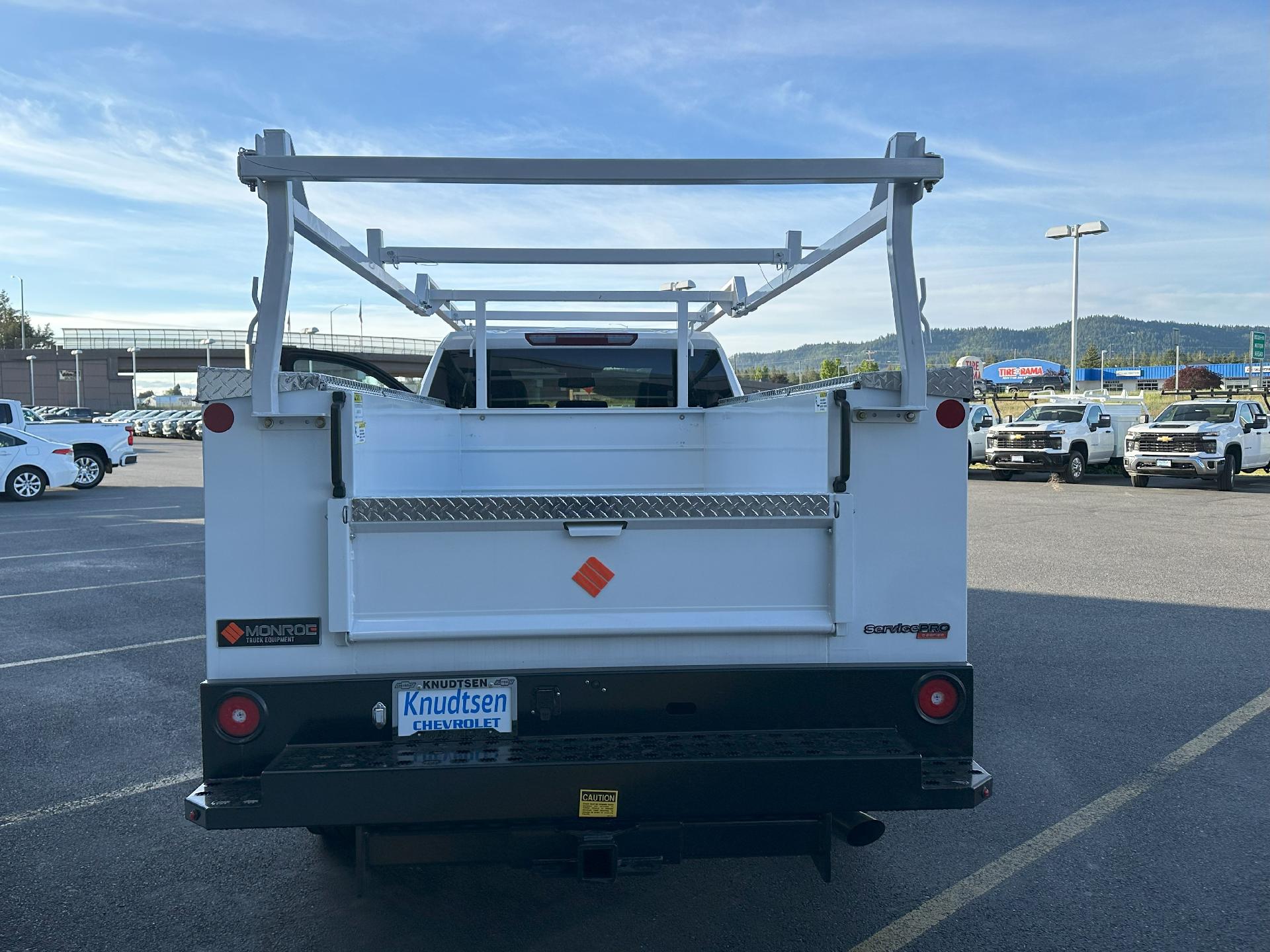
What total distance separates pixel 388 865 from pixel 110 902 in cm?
130

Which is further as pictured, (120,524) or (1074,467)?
(1074,467)

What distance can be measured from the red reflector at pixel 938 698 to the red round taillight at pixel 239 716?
6.72ft

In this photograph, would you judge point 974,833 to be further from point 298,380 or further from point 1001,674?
point 298,380

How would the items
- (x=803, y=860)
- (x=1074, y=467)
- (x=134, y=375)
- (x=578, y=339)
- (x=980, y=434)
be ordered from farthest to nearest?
(x=134, y=375), (x=980, y=434), (x=1074, y=467), (x=578, y=339), (x=803, y=860)

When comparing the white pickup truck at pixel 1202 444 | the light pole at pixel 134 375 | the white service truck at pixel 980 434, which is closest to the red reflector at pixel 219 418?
the white pickup truck at pixel 1202 444

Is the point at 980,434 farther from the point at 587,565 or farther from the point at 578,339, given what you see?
the point at 587,565

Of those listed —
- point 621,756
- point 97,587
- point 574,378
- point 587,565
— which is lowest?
point 97,587

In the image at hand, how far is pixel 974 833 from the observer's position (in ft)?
13.7

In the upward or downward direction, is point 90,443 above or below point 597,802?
above

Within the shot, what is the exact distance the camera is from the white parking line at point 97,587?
31.7ft

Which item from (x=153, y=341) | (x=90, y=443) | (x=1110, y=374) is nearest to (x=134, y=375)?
(x=153, y=341)

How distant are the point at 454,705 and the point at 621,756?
557mm

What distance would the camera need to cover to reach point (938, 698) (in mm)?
3230

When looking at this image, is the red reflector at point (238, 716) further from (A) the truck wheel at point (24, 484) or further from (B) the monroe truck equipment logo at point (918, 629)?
(A) the truck wheel at point (24, 484)
